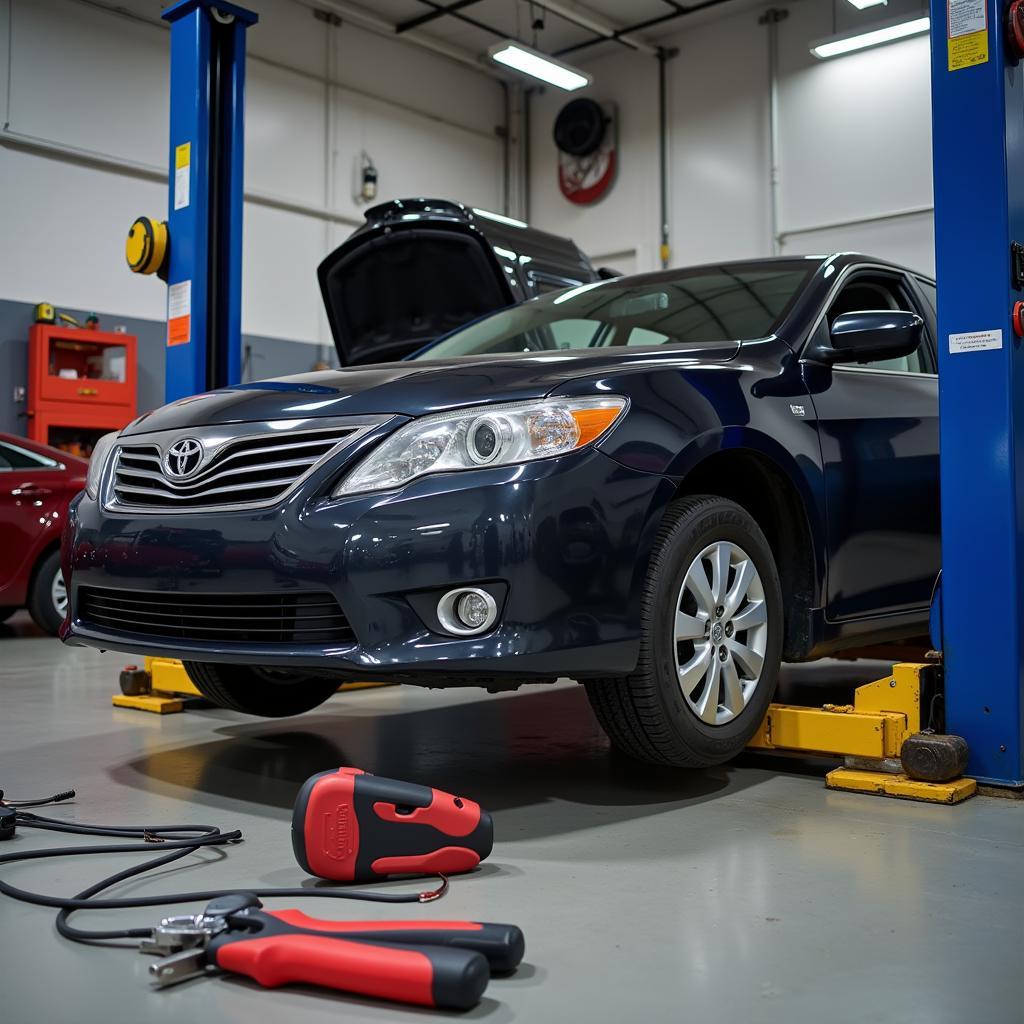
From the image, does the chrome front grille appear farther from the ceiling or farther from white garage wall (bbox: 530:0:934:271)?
the ceiling

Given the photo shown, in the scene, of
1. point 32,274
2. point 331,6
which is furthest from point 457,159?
point 32,274

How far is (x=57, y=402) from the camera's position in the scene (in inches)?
359

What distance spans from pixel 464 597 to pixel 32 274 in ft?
28.1

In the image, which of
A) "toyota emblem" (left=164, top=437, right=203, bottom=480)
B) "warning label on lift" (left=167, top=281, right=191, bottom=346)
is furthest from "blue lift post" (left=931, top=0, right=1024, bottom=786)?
"warning label on lift" (left=167, top=281, right=191, bottom=346)

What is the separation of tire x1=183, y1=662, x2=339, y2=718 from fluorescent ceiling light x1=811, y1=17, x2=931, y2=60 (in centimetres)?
895

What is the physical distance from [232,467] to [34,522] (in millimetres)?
4231

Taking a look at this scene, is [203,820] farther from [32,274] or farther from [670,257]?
[670,257]

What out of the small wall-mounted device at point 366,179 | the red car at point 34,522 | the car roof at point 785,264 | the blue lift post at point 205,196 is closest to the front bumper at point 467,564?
the car roof at point 785,264

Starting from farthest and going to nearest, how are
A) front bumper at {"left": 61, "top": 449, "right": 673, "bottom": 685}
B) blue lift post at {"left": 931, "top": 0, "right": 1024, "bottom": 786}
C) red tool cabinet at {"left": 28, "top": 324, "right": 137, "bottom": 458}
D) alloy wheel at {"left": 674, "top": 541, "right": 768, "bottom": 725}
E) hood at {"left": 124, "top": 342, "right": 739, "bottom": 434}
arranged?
1. red tool cabinet at {"left": 28, "top": 324, "right": 137, "bottom": 458}
2. blue lift post at {"left": 931, "top": 0, "right": 1024, "bottom": 786}
3. alloy wheel at {"left": 674, "top": 541, "right": 768, "bottom": 725}
4. hood at {"left": 124, "top": 342, "right": 739, "bottom": 434}
5. front bumper at {"left": 61, "top": 449, "right": 673, "bottom": 685}

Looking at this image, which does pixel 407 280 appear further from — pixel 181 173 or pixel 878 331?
pixel 878 331

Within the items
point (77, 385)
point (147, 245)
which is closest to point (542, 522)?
point (147, 245)

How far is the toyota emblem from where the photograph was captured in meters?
2.52

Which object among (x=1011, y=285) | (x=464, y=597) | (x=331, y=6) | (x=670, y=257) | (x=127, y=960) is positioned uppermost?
(x=331, y=6)

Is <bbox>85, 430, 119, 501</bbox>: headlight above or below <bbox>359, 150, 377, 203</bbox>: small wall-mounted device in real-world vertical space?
below
